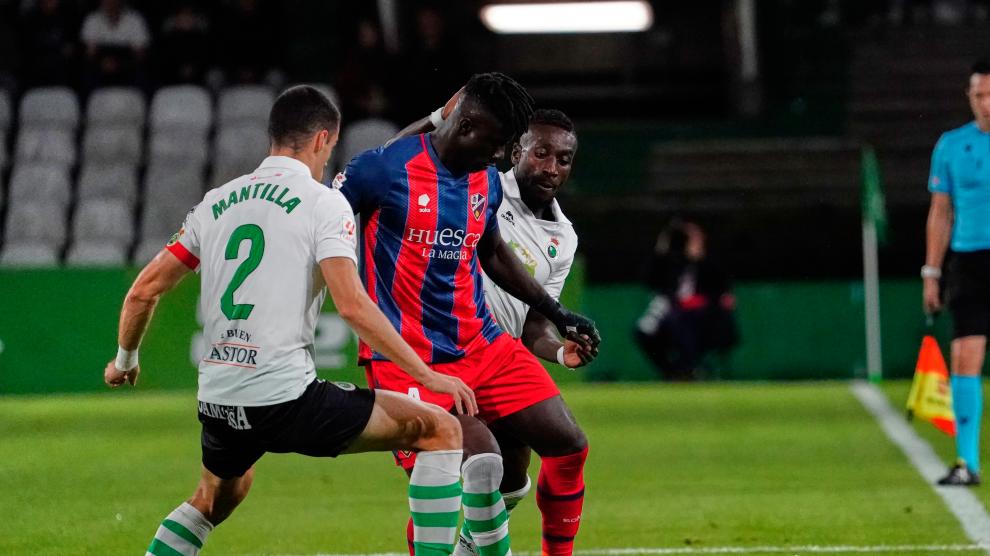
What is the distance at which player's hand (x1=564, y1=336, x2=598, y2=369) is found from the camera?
19.6 ft

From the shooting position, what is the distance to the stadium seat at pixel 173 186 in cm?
1853

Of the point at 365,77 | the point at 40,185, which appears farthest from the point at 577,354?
the point at 40,185

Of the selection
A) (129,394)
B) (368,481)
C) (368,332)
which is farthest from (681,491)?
(129,394)

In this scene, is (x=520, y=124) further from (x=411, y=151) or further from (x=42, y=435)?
(x=42, y=435)

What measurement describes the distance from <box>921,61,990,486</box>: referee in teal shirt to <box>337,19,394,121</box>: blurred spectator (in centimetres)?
1076

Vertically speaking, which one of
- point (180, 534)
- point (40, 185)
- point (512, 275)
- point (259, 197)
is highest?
point (259, 197)

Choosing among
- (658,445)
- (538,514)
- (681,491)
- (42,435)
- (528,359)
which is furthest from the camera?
(42,435)

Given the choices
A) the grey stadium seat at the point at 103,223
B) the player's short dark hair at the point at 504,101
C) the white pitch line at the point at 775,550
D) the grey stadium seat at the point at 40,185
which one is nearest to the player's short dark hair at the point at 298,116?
the player's short dark hair at the point at 504,101

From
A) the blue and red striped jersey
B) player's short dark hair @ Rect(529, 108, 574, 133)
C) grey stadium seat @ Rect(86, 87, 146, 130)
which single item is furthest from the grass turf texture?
grey stadium seat @ Rect(86, 87, 146, 130)

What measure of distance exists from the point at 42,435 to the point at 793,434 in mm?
5531

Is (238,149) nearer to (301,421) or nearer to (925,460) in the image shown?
(925,460)

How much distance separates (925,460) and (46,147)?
40.3ft

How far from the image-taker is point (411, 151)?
19.1ft

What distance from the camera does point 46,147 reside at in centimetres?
1933
